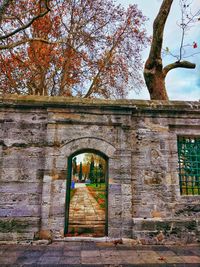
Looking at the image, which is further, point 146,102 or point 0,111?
point 146,102

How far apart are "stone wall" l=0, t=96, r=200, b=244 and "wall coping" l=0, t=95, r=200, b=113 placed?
0.02 meters

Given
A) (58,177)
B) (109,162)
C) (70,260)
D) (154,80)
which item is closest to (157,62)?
(154,80)

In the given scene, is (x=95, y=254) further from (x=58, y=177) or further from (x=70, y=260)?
(x=58, y=177)

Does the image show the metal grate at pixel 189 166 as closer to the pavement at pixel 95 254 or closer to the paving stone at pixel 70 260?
the pavement at pixel 95 254

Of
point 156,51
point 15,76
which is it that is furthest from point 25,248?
point 15,76

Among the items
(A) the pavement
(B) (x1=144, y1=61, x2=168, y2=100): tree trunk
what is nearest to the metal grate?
(A) the pavement

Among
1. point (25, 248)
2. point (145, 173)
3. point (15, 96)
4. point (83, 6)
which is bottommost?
point (25, 248)

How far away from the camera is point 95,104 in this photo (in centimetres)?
566

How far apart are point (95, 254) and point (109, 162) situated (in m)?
2.10

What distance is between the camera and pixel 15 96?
5.66m

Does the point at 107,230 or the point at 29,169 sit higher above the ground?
the point at 29,169

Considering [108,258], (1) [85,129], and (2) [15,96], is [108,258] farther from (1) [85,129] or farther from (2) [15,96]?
(2) [15,96]

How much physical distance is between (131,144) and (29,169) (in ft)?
8.87

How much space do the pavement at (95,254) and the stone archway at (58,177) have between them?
43 centimetres
